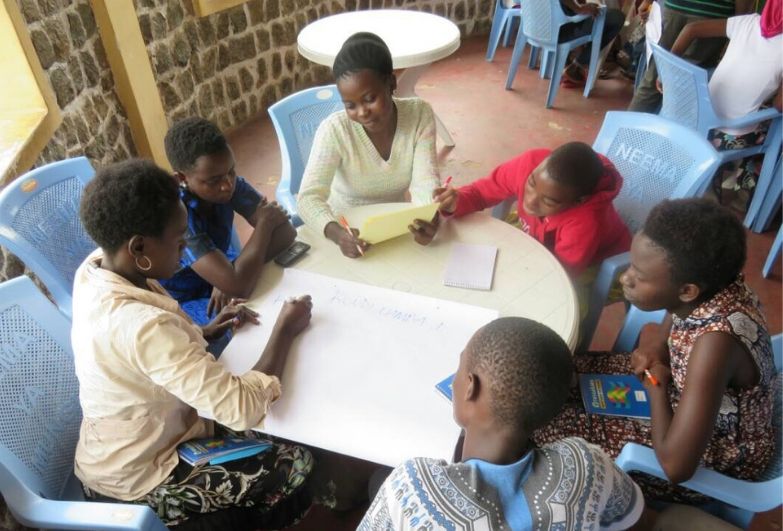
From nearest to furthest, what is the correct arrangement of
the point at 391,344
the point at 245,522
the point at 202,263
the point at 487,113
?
the point at 391,344 < the point at 245,522 < the point at 202,263 < the point at 487,113

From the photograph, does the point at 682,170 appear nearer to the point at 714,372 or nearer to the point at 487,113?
the point at 714,372

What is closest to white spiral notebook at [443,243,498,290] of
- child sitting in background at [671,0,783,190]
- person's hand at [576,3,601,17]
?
child sitting in background at [671,0,783,190]

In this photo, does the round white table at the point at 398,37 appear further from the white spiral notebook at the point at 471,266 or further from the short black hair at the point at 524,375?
the short black hair at the point at 524,375

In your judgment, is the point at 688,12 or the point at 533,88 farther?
the point at 533,88

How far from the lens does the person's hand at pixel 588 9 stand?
4.63 metres

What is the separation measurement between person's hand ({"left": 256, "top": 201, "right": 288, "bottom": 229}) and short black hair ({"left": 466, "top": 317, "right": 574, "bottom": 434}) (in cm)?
101

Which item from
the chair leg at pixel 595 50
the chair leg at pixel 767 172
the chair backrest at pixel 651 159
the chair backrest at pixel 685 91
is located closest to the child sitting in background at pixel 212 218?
the chair backrest at pixel 651 159

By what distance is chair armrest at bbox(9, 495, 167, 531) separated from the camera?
1.18m

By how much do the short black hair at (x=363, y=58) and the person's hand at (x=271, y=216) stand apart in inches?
21.2

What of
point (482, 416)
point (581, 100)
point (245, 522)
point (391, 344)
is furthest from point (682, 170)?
point (581, 100)

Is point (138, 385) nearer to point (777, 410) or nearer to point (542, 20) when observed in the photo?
point (777, 410)

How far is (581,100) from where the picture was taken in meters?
5.11

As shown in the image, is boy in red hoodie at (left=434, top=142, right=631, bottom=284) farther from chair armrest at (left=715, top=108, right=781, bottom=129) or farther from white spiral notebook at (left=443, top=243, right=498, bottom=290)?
chair armrest at (left=715, top=108, right=781, bottom=129)

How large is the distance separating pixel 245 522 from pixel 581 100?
4.77 meters
